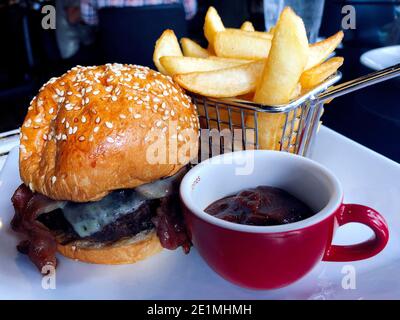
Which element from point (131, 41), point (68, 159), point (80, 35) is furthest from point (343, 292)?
point (80, 35)

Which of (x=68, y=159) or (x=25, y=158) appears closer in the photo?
(x=68, y=159)

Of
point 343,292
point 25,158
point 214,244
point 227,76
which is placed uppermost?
point 227,76

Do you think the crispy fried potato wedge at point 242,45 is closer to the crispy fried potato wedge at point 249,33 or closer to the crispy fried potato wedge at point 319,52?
the crispy fried potato wedge at point 249,33

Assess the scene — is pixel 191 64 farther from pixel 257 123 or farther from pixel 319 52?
pixel 319 52

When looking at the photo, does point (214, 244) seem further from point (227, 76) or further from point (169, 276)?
point (227, 76)

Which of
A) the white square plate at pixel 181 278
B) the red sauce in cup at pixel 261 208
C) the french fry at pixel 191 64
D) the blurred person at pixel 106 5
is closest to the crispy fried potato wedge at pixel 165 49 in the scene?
the french fry at pixel 191 64

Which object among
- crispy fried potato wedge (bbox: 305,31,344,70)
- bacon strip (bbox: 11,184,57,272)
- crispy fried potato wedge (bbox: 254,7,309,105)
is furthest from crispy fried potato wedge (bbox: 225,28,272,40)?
bacon strip (bbox: 11,184,57,272)

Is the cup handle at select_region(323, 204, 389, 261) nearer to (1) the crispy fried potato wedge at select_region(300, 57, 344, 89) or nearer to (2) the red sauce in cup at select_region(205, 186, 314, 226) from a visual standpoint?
(2) the red sauce in cup at select_region(205, 186, 314, 226)

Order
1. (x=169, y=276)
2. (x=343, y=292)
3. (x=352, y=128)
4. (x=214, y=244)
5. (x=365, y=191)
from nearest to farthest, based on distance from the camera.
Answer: (x=214, y=244), (x=343, y=292), (x=169, y=276), (x=365, y=191), (x=352, y=128)
